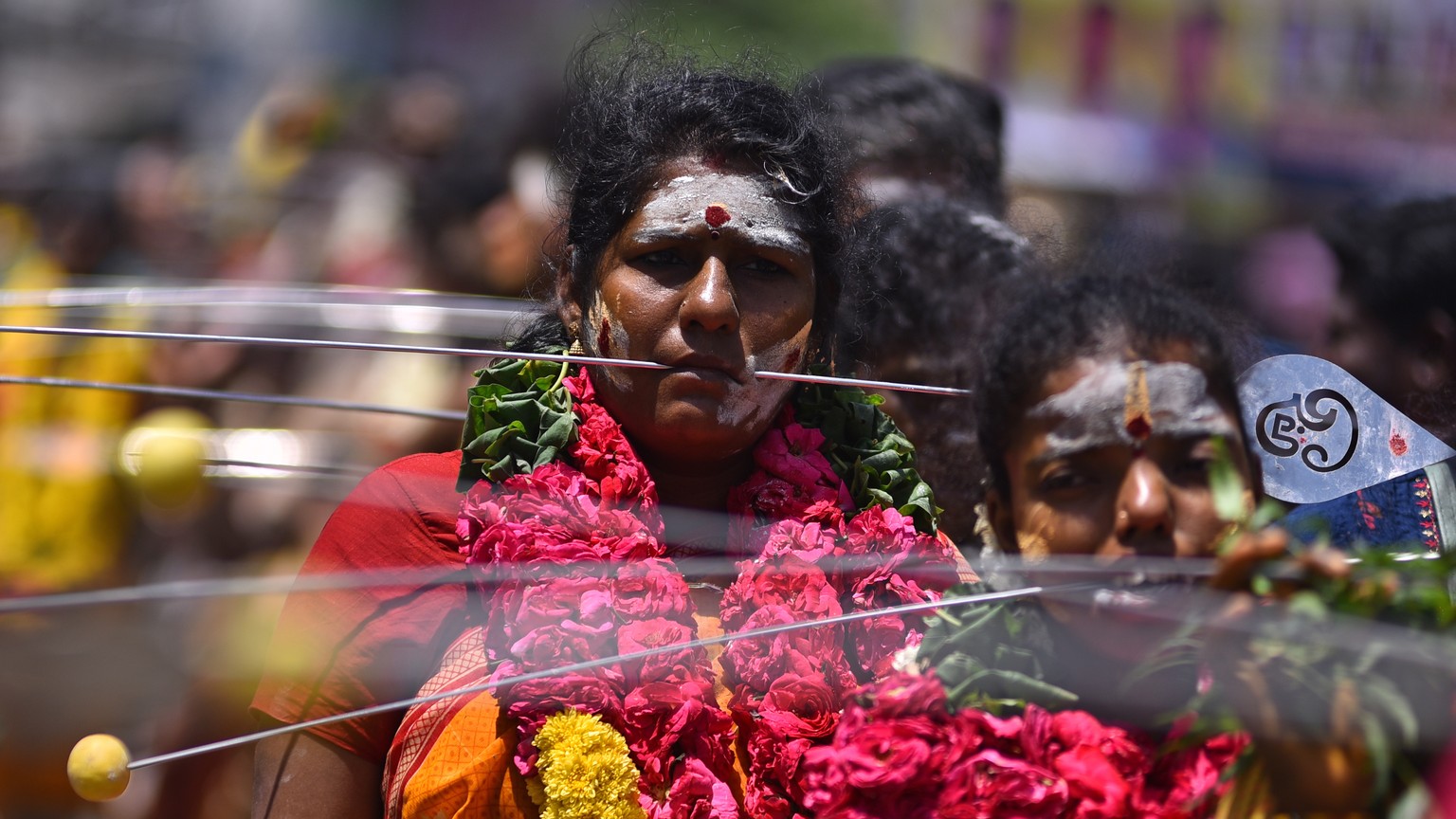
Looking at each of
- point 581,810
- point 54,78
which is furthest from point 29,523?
point 54,78

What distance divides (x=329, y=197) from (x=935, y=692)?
4824 mm

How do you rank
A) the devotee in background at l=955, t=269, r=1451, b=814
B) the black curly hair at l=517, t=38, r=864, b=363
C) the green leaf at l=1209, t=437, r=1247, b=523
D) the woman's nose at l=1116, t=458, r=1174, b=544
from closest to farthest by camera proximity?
the devotee in background at l=955, t=269, r=1451, b=814 → the green leaf at l=1209, t=437, r=1247, b=523 → the woman's nose at l=1116, t=458, r=1174, b=544 → the black curly hair at l=517, t=38, r=864, b=363

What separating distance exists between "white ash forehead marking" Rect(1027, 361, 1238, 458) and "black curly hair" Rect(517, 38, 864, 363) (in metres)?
0.64

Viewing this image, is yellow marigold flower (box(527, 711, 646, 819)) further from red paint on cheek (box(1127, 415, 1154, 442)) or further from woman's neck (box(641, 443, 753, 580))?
red paint on cheek (box(1127, 415, 1154, 442))

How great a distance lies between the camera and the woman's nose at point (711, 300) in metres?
2.34

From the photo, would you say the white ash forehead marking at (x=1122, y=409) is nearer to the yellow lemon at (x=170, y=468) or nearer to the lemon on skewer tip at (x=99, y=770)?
the lemon on skewer tip at (x=99, y=770)

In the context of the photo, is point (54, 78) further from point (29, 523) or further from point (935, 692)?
point (935, 692)

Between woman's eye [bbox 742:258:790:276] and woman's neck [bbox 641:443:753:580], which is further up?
woman's eye [bbox 742:258:790:276]

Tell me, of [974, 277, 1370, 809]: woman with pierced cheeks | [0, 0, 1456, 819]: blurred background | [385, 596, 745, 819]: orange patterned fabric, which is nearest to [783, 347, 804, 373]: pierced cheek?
[974, 277, 1370, 809]: woman with pierced cheeks

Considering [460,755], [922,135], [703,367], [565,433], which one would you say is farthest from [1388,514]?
[922,135]

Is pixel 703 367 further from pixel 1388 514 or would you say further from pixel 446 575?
pixel 1388 514

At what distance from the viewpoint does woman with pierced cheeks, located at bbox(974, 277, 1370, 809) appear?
179 cm

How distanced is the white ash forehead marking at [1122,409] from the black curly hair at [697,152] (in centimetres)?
64

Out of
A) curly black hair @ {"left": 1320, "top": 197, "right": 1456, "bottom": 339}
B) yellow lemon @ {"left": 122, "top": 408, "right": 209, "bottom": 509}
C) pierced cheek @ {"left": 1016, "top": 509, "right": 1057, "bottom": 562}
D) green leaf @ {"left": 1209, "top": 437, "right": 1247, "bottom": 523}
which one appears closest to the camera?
green leaf @ {"left": 1209, "top": 437, "right": 1247, "bottom": 523}
